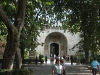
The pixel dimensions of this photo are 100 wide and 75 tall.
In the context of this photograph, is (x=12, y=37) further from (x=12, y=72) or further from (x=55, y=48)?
(x=55, y=48)

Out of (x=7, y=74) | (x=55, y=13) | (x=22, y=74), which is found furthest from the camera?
(x=55, y=13)

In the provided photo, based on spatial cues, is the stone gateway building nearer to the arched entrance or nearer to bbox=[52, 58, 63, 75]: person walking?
the arched entrance

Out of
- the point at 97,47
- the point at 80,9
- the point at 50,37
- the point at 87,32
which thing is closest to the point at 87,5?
the point at 80,9

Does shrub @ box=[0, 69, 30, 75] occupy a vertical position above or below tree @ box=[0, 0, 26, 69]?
below

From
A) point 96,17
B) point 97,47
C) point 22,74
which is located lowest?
point 22,74

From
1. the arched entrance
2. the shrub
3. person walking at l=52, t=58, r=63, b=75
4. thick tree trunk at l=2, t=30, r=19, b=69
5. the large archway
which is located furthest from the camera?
the arched entrance

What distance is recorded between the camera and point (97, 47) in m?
29.6

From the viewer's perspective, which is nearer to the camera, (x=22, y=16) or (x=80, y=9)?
(x=22, y=16)

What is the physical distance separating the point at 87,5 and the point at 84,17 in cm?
123

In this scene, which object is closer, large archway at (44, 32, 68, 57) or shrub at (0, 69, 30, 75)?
shrub at (0, 69, 30, 75)

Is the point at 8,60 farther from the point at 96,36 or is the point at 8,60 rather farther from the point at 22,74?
the point at 96,36

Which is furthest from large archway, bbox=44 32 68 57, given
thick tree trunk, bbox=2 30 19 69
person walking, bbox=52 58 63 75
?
person walking, bbox=52 58 63 75

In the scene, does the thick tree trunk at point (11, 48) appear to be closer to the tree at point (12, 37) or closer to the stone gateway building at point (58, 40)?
the tree at point (12, 37)

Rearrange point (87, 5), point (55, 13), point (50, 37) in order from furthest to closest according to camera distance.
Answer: point (50, 37)
point (55, 13)
point (87, 5)
